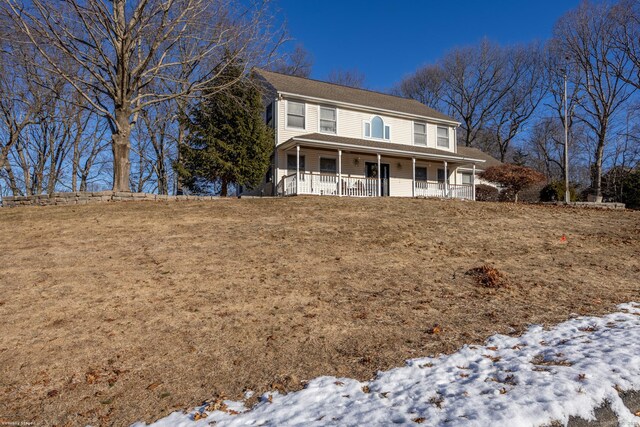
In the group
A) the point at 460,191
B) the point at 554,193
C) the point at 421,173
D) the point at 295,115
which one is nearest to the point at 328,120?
the point at 295,115

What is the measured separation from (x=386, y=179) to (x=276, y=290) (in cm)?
1386

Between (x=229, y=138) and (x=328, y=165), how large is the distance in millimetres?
4590

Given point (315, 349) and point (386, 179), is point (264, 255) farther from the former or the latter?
point (386, 179)

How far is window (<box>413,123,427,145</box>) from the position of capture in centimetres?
1931

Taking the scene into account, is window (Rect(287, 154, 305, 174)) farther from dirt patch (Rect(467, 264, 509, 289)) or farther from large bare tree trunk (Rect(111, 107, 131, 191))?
dirt patch (Rect(467, 264, 509, 289))

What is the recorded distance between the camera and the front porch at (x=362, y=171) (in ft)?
49.6

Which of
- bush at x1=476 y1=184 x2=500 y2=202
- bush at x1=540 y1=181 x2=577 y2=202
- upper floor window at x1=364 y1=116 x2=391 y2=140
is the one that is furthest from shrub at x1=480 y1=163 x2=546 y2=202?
upper floor window at x1=364 y1=116 x2=391 y2=140

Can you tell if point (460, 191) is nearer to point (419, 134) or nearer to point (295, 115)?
point (419, 134)

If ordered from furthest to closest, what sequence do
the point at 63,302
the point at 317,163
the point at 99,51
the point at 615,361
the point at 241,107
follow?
the point at 317,163 < the point at 241,107 < the point at 99,51 < the point at 63,302 < the point at 615,361

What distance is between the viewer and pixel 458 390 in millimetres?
2498

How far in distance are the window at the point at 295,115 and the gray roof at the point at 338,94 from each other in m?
0.54

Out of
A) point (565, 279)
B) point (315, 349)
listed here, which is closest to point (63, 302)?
point (315, 349)

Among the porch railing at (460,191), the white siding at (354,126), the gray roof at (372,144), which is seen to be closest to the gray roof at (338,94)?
the white siding at (354,126)

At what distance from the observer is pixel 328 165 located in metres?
16.8
